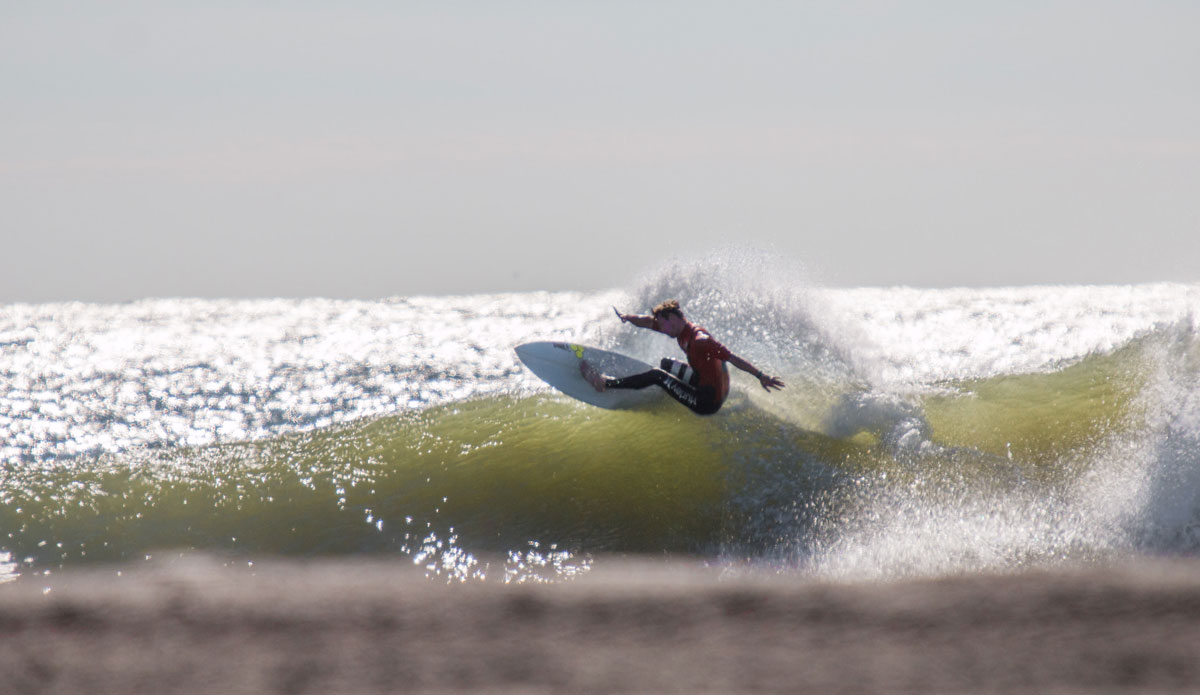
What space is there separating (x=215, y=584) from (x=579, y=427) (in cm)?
544

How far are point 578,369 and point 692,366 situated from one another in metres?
2.09

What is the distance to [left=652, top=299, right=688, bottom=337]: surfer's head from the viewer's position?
39.2 ft

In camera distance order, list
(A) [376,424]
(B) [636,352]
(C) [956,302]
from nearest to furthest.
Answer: (A) [376,424] < (B) [636,352] < (C) [956,302]

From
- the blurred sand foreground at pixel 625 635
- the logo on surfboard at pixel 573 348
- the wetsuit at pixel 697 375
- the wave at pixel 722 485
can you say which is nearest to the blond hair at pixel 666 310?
the wetsuit at pixel 697 375

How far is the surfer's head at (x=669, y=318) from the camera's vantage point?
12.0 meters

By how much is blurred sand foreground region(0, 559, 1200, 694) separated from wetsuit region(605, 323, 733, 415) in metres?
3.07

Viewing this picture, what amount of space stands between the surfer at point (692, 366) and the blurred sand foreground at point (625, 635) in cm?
307

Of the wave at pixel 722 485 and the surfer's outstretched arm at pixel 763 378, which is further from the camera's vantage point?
the surfer's outstretched arm at pixel 763 378

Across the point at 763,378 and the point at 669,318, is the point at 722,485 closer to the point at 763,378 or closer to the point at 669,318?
the point at 763,378

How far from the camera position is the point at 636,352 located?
16312 millimetres

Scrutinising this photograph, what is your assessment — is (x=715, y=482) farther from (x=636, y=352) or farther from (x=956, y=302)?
(x=956, y=302)

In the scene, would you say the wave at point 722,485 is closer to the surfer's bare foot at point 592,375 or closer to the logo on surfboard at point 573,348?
the surfer's bare foot at point 592,375

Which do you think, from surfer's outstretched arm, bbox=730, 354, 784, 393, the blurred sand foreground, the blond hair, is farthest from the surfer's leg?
the blurred sand foreground

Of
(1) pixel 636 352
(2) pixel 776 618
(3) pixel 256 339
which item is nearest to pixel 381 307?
(3) pixel 256 339
